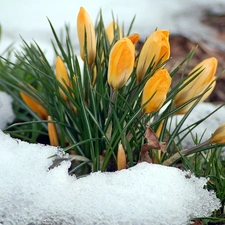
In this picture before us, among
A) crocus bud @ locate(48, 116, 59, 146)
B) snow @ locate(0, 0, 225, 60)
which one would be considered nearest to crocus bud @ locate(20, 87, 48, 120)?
crocus bud @ locate(48, 116, 59, 146)

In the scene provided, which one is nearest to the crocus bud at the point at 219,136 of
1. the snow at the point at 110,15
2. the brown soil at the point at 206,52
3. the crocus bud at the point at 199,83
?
the crocus bud at the point at 199,83

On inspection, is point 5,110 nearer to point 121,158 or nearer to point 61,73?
point 61,73

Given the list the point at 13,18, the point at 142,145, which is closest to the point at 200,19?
the point at 13,18

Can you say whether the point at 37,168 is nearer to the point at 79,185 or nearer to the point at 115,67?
the point at 79,185

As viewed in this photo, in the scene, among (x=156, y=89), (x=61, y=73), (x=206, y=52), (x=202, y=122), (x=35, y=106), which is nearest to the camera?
(x=156, y=89)

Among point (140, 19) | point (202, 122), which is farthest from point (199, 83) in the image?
point (140, 19)
